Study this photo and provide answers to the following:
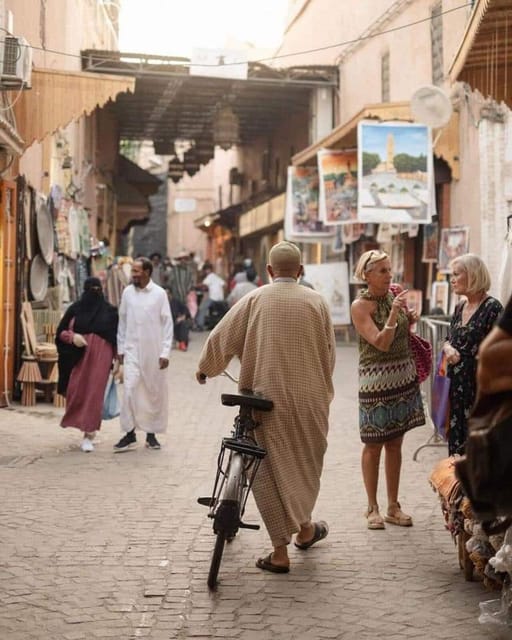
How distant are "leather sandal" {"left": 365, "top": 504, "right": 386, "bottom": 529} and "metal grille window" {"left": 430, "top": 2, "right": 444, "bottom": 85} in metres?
12.1

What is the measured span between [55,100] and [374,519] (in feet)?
26.9

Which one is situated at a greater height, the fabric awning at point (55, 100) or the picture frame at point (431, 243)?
the fabric awning at point (55, 100)

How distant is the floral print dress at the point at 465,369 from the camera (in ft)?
19.6

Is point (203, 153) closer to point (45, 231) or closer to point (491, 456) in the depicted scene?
point (45, 231)

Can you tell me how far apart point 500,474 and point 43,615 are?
2.69 m

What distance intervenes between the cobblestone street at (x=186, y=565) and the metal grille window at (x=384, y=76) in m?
13.3

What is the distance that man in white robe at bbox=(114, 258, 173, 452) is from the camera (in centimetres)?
988

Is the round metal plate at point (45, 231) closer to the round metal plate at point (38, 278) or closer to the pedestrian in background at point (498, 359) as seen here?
the round metal plate at point (38, 278)

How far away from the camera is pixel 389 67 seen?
21188 mm

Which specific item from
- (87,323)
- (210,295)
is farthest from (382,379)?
(210,295)

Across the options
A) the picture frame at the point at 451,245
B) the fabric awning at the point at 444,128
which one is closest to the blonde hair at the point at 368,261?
the picture frame at the point at 451,245

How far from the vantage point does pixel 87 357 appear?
10055 millimetres

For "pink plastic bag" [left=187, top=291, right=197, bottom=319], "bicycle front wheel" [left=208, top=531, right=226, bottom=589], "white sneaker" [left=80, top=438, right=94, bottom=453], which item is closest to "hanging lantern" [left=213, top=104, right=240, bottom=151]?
"pink plastic bag" [left=187, top=291, right=197, bottom=319]

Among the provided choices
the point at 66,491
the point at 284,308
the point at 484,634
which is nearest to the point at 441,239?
the point at 66,491
